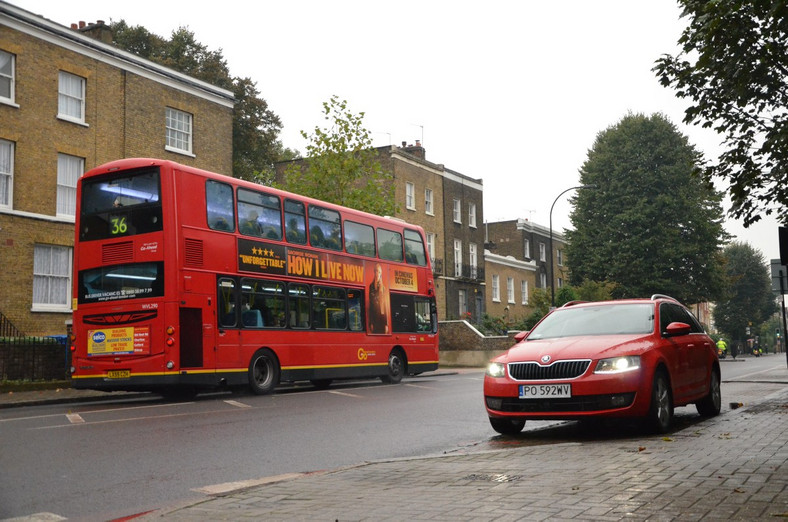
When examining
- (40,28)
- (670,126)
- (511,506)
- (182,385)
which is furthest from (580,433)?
(670,126)

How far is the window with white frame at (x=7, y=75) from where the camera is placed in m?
24.4

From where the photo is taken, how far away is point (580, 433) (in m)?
9.91

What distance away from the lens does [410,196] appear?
146ft

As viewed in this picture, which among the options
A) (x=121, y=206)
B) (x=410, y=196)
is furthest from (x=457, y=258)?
(x=121, y=206)

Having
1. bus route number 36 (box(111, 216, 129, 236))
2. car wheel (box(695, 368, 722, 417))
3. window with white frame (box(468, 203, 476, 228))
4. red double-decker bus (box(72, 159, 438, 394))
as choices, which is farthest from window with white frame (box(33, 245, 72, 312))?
window with white frame (box(468, 203, 476, 228))

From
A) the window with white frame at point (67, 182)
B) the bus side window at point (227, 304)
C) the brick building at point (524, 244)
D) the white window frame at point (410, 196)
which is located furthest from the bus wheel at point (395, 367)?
the brick building at point (524, 244)

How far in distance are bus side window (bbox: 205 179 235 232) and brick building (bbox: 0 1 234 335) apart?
395 inches

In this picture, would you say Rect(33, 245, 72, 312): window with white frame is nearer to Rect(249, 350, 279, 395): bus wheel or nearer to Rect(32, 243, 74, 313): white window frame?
Rect(32, 243, 74, 313): white window frame

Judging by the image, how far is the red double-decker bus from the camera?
622 inches

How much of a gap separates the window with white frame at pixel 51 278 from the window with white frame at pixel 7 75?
461cm

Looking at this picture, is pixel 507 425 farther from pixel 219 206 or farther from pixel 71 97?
pixel 71 97

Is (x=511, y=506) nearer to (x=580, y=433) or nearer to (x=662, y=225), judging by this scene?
(x=580, y=433)

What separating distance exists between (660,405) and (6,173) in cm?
2136

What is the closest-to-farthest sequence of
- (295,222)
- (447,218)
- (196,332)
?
(196,332), (295,222), (447,218)
